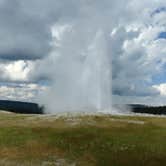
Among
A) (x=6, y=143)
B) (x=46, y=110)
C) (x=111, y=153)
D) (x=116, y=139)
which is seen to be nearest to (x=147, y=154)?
(x=111, y=153)

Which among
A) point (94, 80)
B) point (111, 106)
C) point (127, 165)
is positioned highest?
point (94, 80)

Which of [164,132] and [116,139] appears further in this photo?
[164,132]

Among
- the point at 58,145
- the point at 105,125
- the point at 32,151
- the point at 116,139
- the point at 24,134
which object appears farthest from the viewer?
the point at 105,125

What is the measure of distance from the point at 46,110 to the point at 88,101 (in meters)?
30.2

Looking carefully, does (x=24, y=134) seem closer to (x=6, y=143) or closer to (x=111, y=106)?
(x=6, y=143)

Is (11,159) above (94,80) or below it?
below

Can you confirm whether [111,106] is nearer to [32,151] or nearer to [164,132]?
[164,132]

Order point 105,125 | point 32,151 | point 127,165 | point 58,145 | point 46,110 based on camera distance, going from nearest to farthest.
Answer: point 127,165 → point 32,151 → point 58,145 → point 105,125 → point 46,110

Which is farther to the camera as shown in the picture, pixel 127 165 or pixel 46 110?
pixel 46 110

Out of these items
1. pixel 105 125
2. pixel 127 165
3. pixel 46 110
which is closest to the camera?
pixel 127 165

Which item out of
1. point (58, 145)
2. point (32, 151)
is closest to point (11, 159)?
point (32, 151)

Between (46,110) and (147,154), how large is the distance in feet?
435

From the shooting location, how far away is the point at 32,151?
134ft

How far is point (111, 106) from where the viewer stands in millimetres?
141625
